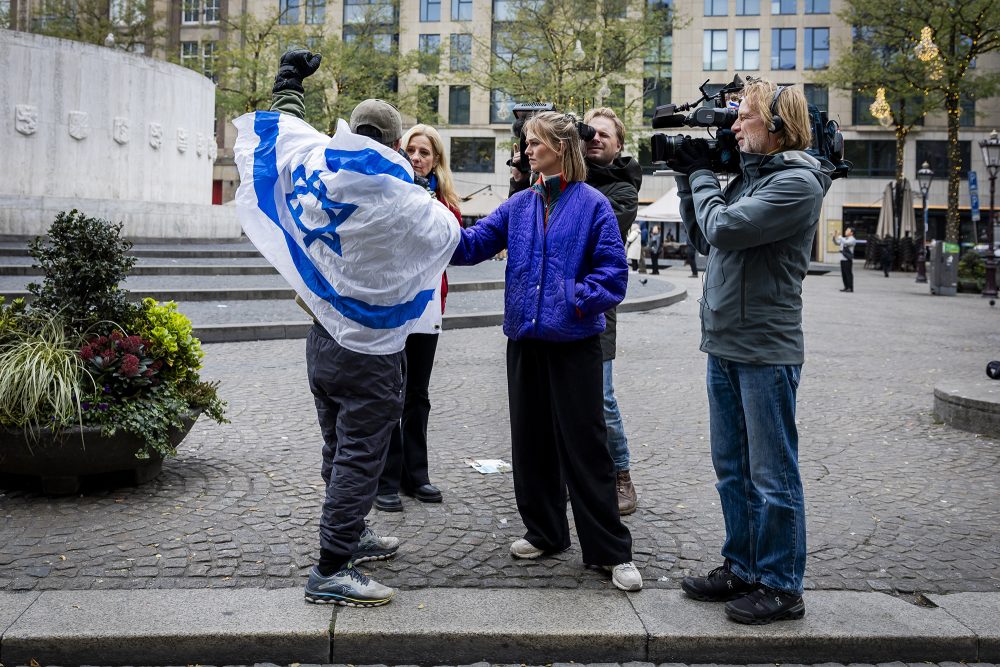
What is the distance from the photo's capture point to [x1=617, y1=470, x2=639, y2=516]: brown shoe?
4.88 metres

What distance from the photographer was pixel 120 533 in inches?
168

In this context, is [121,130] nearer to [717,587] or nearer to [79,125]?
[79,125]

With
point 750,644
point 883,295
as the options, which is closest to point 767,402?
point 750,644

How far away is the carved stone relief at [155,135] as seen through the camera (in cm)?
2352

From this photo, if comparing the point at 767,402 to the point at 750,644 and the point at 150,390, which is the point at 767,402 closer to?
the point at 750,644

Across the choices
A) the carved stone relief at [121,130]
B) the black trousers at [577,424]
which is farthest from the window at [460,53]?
the black trousers at [577,424]

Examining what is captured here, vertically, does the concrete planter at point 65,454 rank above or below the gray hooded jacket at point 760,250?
below

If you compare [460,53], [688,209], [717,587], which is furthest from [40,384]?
[460,53]

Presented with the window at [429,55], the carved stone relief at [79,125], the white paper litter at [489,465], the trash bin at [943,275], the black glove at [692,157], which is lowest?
the white paper litter at [489,465]

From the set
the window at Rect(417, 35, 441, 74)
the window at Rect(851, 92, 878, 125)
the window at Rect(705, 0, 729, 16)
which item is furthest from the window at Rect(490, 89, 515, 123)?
the window at Rect(851, 92, 878, 125)

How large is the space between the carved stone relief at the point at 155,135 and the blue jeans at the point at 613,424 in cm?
2133

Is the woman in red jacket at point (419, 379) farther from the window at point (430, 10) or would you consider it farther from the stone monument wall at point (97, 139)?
the window at point (430, 10)

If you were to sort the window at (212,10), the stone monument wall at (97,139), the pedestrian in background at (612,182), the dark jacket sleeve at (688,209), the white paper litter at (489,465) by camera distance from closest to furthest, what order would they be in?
the dark jacket sleeve at (688,209) → the pedestrian in background at (612,182) → the white paper litter at (489,465) → the stone monument wall at (97,139) → the window at (212,10)

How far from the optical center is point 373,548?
13.4 ft
